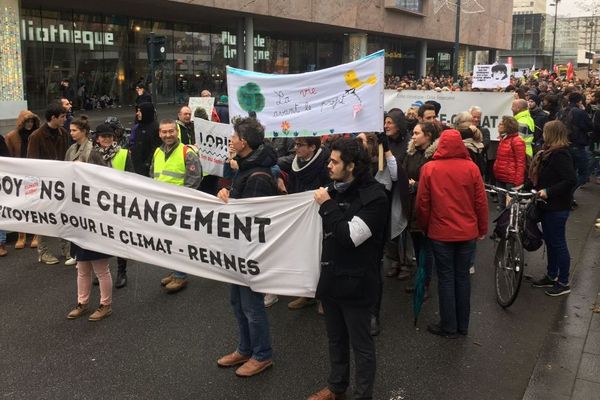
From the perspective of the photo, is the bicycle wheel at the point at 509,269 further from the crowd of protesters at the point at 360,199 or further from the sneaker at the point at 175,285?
the sneaker at the point at 175,285

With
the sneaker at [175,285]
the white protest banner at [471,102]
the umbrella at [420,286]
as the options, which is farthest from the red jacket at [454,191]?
the white protest banner at [471,102]

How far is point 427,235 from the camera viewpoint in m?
4.78

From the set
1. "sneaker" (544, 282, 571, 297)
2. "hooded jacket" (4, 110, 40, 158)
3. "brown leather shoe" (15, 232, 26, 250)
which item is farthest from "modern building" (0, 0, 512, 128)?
"sneaker" (544, 282, 571, 297)

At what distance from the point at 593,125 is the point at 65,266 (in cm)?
937

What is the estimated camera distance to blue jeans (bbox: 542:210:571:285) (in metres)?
5.72

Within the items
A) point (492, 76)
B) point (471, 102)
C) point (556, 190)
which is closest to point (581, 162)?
point (471, 102)

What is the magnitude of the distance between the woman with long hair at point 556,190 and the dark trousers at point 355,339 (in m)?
2.98

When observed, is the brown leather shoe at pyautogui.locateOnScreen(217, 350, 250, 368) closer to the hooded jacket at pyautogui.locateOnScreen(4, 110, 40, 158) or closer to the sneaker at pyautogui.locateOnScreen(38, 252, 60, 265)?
the sneaker at pyautogui.locateOnScreen(38, 252, 60, 265)

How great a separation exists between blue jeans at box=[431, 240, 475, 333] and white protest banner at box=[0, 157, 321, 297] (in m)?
1.30

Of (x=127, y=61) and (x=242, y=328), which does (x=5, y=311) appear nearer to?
(x=242, y=328)

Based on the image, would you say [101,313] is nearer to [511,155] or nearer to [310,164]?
[310,164]

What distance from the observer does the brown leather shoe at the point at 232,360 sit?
169 inches

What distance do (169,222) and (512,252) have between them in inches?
132

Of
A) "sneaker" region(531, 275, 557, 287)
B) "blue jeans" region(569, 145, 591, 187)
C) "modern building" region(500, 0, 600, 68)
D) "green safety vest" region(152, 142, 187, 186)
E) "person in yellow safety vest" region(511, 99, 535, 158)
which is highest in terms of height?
"modern building" region(500, 0, 600, 68)
